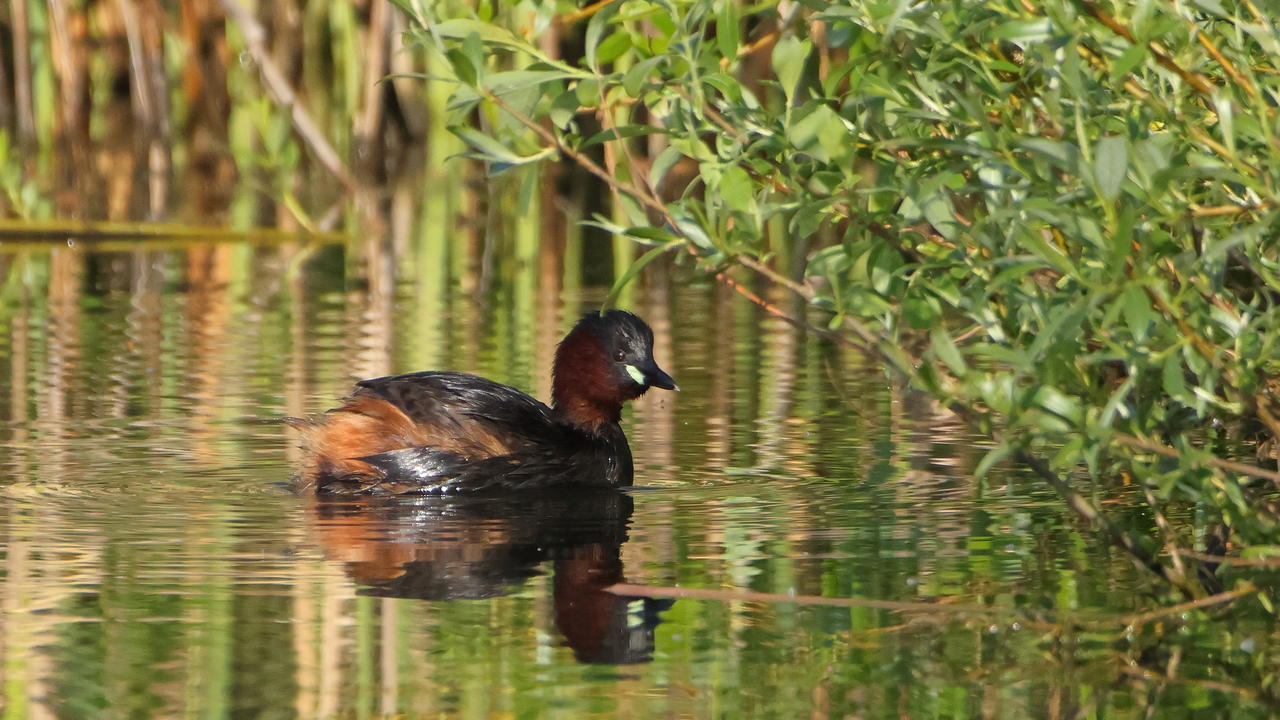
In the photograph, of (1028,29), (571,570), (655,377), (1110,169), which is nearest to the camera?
(1110,169)

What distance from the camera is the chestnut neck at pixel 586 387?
795 centimetres

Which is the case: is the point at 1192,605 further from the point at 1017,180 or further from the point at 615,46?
the point at 615,46

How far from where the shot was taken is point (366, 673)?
4672 millimetres

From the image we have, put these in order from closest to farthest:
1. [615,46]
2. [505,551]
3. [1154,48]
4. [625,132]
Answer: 1. [1154,48]
2. [625,132]
3. [615,46]
4. [505,551]

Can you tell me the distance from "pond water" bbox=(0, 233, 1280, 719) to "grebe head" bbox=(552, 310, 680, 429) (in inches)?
10.6

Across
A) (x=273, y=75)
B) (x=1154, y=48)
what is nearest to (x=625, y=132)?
(x=1154, y=48)

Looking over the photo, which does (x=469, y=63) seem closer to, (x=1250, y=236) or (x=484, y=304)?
(x=1250, y=236)

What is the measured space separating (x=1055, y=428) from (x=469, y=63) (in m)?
1.45

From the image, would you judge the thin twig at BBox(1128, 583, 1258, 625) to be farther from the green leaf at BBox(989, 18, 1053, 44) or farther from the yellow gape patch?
the yellow gape patch

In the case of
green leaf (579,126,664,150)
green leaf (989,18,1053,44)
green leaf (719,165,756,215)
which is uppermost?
green leaf (989,18,1053,44)

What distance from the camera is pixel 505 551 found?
6.16 m

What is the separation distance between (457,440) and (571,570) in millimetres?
1718

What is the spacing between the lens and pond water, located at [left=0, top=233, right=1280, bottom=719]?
4.57 m

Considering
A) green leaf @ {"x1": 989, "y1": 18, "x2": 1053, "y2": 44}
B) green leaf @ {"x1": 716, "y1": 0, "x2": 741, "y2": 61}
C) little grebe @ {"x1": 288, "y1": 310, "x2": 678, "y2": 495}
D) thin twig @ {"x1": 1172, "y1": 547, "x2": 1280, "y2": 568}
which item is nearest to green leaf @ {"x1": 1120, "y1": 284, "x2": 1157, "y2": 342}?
green leaf @ {"x1": 989, "y1": 18, "x2": 1053, "y2": 44}
